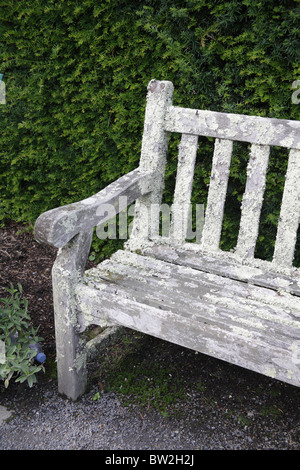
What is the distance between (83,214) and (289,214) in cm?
87

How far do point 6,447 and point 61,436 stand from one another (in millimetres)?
220

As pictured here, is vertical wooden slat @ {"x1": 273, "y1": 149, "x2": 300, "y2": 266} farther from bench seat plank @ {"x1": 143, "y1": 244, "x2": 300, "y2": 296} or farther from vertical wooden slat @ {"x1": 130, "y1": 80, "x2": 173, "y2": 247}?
vertical wooden slat @ {"x1": 130, "y1": 80, "x2": 173, "y2": 247}

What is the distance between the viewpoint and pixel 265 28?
2.21 metres

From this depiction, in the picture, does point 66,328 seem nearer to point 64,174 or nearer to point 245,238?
point 245,238

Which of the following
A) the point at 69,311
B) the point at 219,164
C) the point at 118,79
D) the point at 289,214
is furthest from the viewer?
the point at 118,79

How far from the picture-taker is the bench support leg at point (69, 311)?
183 cm

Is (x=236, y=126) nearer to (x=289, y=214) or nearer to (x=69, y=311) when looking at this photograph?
(x=289, y=214)

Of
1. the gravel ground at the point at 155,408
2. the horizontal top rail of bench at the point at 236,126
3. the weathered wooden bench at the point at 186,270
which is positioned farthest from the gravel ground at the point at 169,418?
the horizontal top rail of bench at the point at 236,126

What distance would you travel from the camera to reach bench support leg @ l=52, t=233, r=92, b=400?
72.2 inches

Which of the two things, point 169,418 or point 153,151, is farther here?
point 153,151

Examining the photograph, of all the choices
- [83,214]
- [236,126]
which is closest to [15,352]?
[83,214]

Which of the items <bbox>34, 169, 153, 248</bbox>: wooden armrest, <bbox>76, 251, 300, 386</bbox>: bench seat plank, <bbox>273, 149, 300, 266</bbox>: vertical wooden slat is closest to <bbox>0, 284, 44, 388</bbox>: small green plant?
<bbox>76, 251, 300, 386</bbox>: bench seat plank

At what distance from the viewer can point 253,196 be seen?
204 cm
